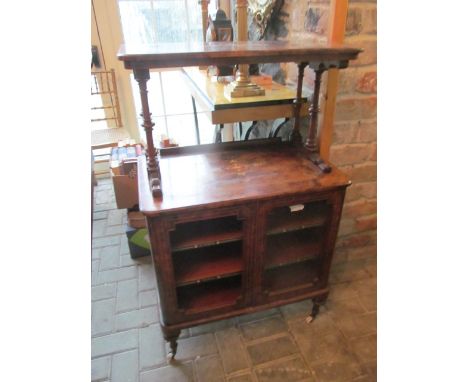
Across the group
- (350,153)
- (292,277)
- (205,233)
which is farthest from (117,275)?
(350,153)

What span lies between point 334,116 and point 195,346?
4.37 ft

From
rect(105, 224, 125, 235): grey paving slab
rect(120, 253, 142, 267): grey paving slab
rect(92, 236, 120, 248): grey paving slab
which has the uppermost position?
rect(105, 224, 125, 235): grey paving slab

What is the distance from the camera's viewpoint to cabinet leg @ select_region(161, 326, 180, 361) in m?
1.43

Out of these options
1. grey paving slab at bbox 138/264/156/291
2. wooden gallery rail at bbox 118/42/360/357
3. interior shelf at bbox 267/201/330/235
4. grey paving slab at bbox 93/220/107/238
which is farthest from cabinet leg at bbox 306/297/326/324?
grey paving slab at bbox 93/220/107/238

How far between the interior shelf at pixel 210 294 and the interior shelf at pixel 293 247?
22 cm

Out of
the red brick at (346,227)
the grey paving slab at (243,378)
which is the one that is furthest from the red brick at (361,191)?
the grey paving slab at (243,378)

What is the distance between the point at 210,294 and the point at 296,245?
0.47m

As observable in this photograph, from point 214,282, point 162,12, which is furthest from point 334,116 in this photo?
point 162,12

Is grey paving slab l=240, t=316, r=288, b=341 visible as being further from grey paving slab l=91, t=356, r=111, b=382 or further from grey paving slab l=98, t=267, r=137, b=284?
grey paving slab l=98, t=267, r=137, b=284

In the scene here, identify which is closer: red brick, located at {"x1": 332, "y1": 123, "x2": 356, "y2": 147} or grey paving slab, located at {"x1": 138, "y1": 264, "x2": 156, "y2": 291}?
red brick, located at {"x1": 332, "y1": 123, "x2": 356, "y2": 147}

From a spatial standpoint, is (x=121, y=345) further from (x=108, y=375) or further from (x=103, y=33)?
(x=103, y=33)

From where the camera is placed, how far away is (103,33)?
264 centimetres

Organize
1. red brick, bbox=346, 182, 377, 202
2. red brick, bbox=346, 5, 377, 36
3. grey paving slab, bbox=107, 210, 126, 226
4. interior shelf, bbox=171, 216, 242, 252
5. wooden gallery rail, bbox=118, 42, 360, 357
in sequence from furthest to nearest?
grey paving slab, bbox=107, 210, 126, 226
red brick, bbox=346, 182, 377, 202
red brick, bbox=346, 5, 377, 36
interior shelf, bbox=171, 216, 242, 252
wooden gallery rail, bbox=118, 42, 360, 357

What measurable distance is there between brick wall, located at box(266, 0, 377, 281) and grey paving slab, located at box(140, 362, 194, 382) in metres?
1.04
